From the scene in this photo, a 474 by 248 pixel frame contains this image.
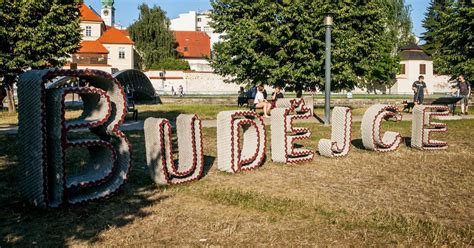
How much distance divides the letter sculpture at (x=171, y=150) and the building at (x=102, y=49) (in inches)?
2329

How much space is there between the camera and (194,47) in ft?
321

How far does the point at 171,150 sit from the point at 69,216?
205 cm

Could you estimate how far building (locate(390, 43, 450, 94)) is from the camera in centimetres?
7038

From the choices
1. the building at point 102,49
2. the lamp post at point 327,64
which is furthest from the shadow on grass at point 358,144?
the building at point 102,49

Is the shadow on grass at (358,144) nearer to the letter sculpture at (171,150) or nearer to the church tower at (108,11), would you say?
the letter sculpture at (171,150)

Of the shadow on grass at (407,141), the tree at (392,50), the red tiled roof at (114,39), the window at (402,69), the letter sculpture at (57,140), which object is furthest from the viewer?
the red tiled roof at (114,39)

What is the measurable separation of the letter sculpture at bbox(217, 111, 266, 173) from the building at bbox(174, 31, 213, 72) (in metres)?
83.3

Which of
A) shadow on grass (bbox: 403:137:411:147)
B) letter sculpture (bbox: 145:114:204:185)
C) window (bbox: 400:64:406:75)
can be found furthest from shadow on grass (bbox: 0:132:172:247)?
window (bbox: 400:64:406:75)

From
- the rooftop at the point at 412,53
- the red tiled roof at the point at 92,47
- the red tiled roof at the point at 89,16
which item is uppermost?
the red tiled roof at the point at 89,16

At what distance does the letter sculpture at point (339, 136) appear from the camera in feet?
33.5

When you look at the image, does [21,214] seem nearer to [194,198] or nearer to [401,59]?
[194,198]

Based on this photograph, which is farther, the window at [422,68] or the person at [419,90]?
the window at [422,68]

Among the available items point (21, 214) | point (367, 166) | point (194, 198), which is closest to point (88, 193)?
point (21, 214)

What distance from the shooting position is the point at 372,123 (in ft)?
35.1
